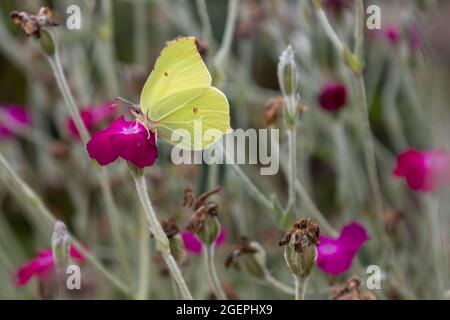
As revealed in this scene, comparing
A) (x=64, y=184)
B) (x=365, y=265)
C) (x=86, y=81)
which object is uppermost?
(x=86, y=81)

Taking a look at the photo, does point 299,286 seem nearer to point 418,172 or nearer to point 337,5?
point 418,172

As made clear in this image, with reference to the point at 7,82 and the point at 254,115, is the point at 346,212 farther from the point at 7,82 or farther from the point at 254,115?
the point at 7,82

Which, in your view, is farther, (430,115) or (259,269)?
(430,115)

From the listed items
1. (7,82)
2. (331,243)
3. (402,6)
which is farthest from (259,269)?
(7,82)

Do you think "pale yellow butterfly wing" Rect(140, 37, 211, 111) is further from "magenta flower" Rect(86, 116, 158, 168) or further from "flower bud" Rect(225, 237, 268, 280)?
"flower bud" Rect(225, 237, 268, 280)

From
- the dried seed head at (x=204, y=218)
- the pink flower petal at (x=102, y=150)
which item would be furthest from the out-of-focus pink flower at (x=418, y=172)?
the pink flower petal at (x=102, y=150)

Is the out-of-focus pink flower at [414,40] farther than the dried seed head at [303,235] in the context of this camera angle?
Yes

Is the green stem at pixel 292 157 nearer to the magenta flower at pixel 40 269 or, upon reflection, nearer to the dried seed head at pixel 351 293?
the dried seed head at pixel 351 293
